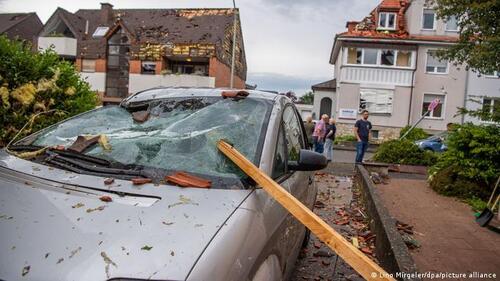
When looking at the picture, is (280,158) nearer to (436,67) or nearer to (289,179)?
(289,179)

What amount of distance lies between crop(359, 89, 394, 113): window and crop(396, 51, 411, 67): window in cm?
198

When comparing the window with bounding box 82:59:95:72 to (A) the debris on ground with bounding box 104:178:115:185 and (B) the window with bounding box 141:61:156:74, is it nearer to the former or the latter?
(B) the window with bounding box 141:61:156:74

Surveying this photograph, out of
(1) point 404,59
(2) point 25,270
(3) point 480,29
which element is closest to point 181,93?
(2) point 25,270

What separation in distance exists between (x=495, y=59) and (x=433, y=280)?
806cm

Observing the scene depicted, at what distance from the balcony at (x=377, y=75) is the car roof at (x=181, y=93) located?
24667 mm

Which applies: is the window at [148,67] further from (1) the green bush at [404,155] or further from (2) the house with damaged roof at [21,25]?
(1) the green bush at [404,155]

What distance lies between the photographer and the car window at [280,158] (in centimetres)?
275

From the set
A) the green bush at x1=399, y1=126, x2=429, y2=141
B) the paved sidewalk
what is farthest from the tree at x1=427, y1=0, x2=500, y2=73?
the green bush at x1=399, y1=126, x2=429, y2=141

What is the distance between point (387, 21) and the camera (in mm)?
28312

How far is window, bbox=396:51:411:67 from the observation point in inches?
1065

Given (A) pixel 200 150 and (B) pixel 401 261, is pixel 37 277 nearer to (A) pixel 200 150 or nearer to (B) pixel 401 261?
(A) pixel 200 150

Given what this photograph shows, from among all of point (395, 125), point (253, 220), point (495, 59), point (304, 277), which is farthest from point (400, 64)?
point (253, 220)

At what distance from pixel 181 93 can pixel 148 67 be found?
31.7 meters

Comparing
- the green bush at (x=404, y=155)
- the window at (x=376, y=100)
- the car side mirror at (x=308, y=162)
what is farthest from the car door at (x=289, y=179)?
the window at (x=376, y=100)
